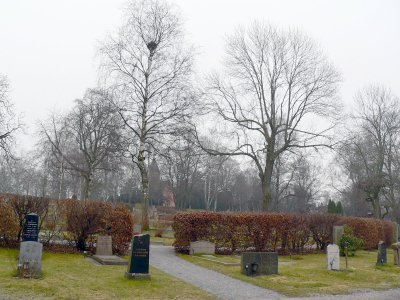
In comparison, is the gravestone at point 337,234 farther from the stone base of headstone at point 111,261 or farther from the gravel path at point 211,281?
the stone base of headstone at point 111,261

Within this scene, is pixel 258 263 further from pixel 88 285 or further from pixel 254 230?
pixel 254 230

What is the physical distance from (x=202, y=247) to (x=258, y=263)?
246 inches

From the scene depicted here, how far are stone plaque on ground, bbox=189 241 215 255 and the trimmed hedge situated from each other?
582 mm

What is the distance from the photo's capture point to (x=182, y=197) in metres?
69.9

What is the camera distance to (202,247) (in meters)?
22.1

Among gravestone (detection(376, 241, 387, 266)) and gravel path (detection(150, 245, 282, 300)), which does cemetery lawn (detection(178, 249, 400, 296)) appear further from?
gravel path (detection(150, 245, 282, 300))

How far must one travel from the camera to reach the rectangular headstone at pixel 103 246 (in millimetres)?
18844

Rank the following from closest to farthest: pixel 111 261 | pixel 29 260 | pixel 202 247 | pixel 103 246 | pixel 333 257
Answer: pixel 29 260 → pixel 111 261 → pixel 333 257 → pixel 103 246 → pixel 202 247

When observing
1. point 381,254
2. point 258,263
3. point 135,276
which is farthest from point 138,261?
point 381,254

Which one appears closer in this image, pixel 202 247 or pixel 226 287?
pixel 226 287

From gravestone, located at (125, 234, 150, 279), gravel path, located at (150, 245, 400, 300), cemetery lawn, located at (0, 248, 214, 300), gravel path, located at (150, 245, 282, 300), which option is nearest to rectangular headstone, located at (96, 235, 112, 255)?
gravel path, located at (150, 245, 282, 300)

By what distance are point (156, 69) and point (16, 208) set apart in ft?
52.4

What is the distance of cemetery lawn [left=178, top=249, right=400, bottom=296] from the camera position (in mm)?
14039

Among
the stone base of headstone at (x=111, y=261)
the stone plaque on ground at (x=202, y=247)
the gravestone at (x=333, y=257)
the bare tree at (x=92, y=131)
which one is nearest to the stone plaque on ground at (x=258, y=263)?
the gravestone at (x=333, y=257)
